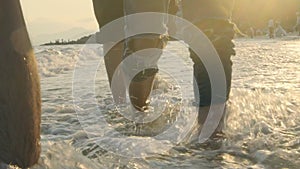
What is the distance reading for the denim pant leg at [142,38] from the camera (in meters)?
2.45

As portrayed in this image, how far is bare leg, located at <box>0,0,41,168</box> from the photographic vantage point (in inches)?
64.0

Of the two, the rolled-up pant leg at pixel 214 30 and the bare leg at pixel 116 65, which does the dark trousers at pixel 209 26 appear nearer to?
the rolled-up pant leg at pixel 214 30

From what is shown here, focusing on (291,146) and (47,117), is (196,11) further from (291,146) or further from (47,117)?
(47,117)

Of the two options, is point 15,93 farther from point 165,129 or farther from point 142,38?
point 165,129

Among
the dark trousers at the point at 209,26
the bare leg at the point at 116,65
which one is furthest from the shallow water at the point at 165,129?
the dark trousers at the point at 209,26

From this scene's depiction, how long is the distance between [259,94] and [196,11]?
55.2 inches

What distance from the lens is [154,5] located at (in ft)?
8.27

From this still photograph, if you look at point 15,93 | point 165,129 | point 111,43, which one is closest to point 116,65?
point 111,43

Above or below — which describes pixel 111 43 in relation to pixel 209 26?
below

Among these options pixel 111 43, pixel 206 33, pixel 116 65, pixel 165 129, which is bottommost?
pixel 165 129

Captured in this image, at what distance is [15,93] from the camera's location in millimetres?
1629

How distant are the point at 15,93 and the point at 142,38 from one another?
94 cm

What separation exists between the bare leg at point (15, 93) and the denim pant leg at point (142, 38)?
85cm

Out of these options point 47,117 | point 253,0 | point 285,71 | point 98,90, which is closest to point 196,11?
point 47,117
